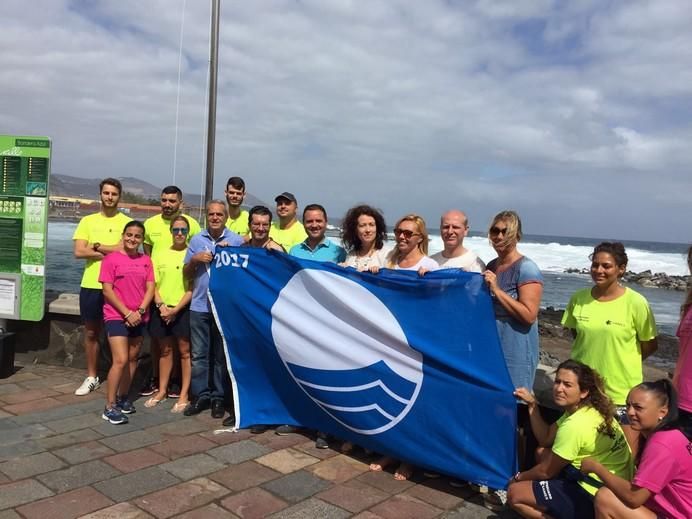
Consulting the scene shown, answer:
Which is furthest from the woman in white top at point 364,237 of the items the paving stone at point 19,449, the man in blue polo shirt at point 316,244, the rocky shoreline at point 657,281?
the rocky shoreline at point 657,281

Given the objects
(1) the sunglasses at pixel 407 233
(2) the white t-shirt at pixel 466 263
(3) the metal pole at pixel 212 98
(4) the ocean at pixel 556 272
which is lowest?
(4) the ocean at pixel 556 272

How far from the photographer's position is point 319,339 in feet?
12.5

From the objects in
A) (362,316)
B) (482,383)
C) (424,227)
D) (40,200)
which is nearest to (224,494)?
(362,316)

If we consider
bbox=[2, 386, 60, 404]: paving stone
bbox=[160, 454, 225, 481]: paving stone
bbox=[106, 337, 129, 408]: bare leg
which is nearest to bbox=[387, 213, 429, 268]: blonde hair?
bbox=[160, 454, 225, 481]: paving stone

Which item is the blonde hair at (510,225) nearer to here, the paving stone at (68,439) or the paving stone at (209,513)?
the paving stone at (209,513)

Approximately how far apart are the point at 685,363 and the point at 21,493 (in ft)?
11.4

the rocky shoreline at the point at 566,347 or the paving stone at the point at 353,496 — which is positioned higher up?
the paving stone at the point at 353,496

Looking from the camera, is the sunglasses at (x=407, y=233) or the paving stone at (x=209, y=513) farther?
the sunglasses at (x=407, y=233)

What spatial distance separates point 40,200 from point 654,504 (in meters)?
5.37

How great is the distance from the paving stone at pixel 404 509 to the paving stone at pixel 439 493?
56 mm

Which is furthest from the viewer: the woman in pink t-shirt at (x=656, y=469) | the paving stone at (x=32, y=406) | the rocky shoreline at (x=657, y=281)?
the rocky shoreline at (x=657, y=281)

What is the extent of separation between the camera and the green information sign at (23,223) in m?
5.29

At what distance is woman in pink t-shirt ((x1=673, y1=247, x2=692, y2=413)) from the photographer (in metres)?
2.61

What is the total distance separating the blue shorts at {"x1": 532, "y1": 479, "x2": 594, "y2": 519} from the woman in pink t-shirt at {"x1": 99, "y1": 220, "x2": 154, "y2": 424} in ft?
9.80
